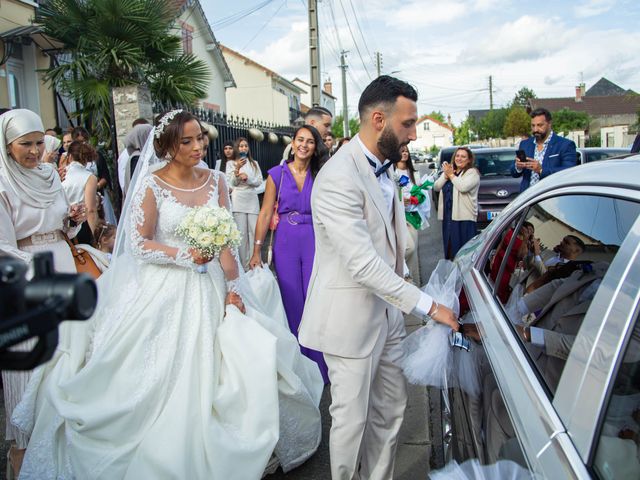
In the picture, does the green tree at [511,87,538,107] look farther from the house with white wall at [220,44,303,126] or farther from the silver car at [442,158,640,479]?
the silver car at [442,158,640,479]

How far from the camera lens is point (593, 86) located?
279ft

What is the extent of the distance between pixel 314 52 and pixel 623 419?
1836 centimetres

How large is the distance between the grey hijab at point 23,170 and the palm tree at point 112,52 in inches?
246

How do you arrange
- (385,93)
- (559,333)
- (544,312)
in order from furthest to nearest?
(385,93) → (544,312) → (559,333)

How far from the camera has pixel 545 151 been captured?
21.7ft

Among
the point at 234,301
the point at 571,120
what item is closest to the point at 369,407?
the point at 234,301

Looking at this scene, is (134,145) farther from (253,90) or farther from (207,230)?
(253,90)

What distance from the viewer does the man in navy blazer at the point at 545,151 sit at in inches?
255

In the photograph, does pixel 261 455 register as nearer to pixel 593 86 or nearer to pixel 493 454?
pixel 493 454

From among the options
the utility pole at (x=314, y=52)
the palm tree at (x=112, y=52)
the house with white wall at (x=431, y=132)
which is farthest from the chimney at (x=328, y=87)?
the palm tree at (x=112, y=52)

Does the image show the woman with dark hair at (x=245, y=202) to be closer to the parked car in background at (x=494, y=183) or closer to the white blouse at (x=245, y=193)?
the white blouse at (x=245, y=193)

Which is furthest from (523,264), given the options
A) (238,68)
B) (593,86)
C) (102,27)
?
(593,86)

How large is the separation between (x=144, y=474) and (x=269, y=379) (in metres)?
0.77

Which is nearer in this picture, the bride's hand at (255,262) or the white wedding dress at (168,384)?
the white wedding dress at (168,384)
